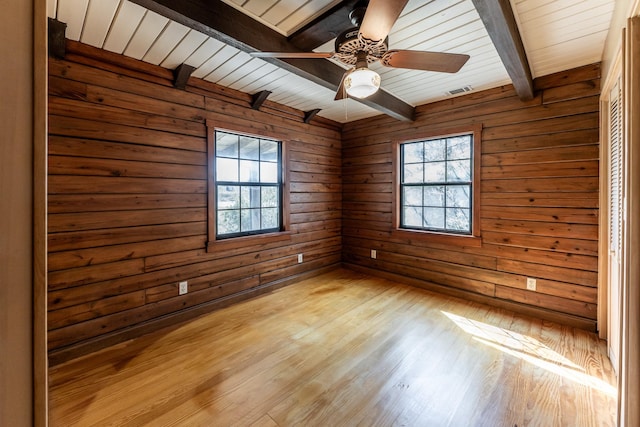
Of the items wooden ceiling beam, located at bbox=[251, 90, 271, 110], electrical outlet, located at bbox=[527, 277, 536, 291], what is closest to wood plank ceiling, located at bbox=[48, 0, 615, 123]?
wooden ceiling beam, located at bbox=[251, 90, 271, 110]

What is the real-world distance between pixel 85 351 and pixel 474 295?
12.8 feet

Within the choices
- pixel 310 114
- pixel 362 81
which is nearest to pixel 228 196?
pixel 310 114

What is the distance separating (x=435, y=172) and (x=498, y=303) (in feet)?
5.69

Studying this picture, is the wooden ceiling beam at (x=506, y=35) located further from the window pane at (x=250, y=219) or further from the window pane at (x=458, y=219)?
the window pane at (x=250, y=219)

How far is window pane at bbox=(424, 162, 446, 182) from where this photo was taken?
11.9 feet

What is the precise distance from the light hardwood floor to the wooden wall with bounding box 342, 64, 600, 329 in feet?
1.21

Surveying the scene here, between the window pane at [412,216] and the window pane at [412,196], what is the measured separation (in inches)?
2.5

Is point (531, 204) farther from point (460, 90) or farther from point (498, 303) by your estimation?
point (460, 90)

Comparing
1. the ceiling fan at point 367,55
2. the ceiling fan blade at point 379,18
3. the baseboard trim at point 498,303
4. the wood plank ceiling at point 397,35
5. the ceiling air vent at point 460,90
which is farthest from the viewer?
the ceiling air vent at point 460,90

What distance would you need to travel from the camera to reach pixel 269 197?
3746mm

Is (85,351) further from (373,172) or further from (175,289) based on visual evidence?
(373,172)

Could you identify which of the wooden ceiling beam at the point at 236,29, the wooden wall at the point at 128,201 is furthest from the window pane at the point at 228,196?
the wooden ceiling beam at the point at 236,29

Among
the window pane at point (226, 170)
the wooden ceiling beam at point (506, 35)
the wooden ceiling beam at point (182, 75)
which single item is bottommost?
the window pane at point (226, 170)

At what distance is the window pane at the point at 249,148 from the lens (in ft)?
11.2
